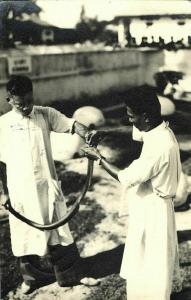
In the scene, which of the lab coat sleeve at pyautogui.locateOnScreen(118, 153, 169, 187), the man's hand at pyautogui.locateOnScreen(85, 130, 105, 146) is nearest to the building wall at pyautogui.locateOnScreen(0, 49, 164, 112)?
the man's hand at pyautogui.locateOnScreen(85, 130, 105, 146)

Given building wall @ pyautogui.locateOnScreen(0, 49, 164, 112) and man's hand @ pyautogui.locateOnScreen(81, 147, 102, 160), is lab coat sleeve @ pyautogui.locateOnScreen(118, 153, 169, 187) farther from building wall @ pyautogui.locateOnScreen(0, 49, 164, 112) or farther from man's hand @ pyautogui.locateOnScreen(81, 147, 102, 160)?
building wall @ pyautogui.locateOnScreen(0, 49, 164, 112)

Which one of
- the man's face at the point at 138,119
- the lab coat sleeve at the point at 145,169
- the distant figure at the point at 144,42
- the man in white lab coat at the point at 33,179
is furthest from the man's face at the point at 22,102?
the distant figure at the point at 144,42

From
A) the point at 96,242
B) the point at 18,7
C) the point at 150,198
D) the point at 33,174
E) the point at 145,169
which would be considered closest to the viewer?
the point at 145,169

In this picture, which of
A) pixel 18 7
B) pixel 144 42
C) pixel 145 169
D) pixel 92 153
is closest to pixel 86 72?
pixel 18 7

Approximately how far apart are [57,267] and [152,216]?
99 centimetres

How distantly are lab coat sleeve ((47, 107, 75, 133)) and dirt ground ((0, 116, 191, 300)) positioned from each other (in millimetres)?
1239

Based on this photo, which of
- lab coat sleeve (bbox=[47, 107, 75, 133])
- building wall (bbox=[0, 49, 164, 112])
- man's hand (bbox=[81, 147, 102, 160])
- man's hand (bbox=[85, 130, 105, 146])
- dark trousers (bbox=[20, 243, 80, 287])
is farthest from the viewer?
building wall (bbox=[0, 49, 164, 112])

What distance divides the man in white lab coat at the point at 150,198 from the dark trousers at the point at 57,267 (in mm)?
554

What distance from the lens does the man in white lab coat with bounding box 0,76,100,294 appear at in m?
3.02

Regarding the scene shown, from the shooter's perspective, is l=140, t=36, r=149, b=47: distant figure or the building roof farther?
the building roof

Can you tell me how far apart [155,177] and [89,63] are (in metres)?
7.03

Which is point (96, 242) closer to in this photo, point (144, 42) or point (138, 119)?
point (138, 119)

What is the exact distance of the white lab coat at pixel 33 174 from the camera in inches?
119

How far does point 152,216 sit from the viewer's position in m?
2.71
